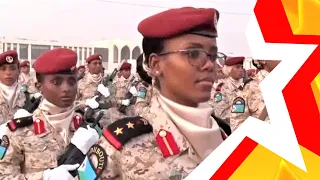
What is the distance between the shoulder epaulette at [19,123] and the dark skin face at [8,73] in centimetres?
232

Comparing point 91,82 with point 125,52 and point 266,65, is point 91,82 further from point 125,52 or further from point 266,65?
point 125,52

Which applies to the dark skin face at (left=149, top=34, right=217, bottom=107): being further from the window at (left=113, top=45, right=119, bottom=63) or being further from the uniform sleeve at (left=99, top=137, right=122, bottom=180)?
the window at (left=113, top=45, right=119, bottom=63)

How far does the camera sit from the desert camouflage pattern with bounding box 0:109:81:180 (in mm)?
2758

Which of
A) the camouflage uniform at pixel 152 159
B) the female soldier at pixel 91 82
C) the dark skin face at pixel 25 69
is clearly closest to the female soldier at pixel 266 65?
the camouflage uniform at pixel 152 159

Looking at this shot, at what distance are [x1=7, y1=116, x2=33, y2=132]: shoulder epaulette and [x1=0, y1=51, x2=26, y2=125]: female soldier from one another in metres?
2.26

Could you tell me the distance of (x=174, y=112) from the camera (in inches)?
64.8

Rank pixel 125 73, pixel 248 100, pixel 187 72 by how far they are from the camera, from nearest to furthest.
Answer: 1. pixel 187 72
2. pixel 248 100
3. pixel 125 73

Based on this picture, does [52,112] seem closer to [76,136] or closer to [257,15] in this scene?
[76,136]

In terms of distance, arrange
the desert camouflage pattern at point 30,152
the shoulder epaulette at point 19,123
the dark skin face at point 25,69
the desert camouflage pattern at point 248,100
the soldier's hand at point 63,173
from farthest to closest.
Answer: the dark skin face at point 25,69 < the desert camouflage pattern at point 248,100 < the shoulder epaulette at point 19,123 < the desert camouflage pattern at point 30,152 < the soldier's hand at point 63,173

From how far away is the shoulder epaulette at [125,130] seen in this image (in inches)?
65.3

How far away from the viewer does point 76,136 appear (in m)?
2.50

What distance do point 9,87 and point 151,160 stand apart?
4.42m

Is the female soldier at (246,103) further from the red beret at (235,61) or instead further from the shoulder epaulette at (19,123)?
the red beret at (235,61)

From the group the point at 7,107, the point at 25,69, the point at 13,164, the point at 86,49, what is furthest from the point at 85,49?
the point at 13,164
